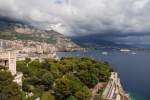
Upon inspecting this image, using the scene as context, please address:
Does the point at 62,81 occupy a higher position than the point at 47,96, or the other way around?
the point at 62,81

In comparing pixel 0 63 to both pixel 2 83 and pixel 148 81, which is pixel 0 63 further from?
pixel 148 81

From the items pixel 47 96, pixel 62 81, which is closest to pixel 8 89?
pixel 47 96

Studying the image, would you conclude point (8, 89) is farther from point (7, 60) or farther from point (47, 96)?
point (7, 60)

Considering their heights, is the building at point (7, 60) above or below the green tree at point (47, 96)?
above

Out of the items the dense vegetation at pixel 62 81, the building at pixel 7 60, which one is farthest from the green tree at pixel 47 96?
the building at pixel 7 60

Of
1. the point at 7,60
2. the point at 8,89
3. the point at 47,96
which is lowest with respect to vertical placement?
the point at 47,96

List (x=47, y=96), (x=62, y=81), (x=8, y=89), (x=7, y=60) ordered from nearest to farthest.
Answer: (x=8, y=89) → (x=47, y=96) → (x=62, y=81) → (x=7, y=60)

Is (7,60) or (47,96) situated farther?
(7,60)

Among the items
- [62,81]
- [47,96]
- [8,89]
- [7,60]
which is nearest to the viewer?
[8,89]

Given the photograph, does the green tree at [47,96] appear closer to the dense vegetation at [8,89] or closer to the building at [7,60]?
the dense vegetation at [8,89]

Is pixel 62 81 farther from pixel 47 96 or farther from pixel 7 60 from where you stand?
pixel 7 60

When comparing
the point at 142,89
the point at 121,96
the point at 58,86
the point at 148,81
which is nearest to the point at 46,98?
the point at 58,86
